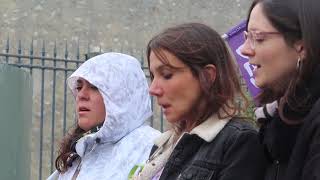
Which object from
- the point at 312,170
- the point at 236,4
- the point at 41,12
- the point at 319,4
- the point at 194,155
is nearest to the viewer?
the point at 312,170

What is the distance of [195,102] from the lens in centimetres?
212

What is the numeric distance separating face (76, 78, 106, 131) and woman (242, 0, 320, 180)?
3.09 ft

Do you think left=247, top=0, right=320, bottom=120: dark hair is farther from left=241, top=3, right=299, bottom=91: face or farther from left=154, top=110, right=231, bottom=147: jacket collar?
left=154, top=110, right=231, bottom=147: jacket collar

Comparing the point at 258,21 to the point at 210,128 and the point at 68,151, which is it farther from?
the point at 68,151

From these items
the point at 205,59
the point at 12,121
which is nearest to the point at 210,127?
the point at 205,59

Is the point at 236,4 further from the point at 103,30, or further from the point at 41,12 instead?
the point at 41,12

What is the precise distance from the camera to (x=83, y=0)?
52.4 ft


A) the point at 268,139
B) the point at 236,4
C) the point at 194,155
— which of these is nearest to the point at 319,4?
the point at 268,139

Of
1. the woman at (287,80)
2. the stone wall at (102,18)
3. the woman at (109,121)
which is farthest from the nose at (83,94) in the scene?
the stone wall at (102,18)

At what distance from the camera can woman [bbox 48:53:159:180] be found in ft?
8.97

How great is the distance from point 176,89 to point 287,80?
1.25 feet

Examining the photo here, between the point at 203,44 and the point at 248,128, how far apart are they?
295 millimetres

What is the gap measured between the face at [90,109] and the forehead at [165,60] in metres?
0.66

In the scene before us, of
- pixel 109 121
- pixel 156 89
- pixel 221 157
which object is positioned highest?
pixel 156 89
